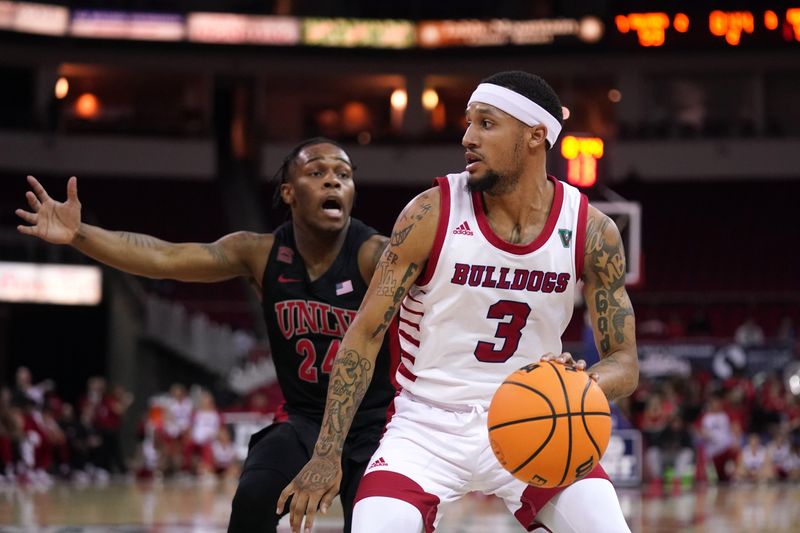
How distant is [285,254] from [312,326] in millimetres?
408

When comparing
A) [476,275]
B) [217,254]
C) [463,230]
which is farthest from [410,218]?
[217,254]

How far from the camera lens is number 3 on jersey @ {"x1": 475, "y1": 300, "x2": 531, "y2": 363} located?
459 cm

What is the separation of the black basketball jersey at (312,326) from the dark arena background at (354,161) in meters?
13.0

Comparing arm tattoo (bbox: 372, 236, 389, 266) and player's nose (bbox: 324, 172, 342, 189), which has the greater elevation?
player's nose (bbox: 324, 172, 342, 189)

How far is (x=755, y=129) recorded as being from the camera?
3194cm

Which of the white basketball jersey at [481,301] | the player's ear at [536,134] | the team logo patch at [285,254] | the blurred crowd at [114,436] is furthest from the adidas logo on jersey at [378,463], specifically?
the blurred crowd at [114,436]

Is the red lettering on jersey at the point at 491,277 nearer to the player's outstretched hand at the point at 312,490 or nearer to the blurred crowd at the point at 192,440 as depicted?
the player's outstretched hand at the point at 312,490

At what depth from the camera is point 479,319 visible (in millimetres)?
4598

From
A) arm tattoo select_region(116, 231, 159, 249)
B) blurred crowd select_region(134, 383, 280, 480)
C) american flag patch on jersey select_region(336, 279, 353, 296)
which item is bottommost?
blurred crowd select_region(134, 383, 280, 480)

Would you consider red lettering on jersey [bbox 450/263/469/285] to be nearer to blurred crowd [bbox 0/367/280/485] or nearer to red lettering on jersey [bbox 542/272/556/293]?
red lettering on jersey [bbox 542/272/556/293]

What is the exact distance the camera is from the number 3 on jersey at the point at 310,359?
5834 millimetres

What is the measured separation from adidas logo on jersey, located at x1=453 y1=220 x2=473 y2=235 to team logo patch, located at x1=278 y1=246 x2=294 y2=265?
1.59m

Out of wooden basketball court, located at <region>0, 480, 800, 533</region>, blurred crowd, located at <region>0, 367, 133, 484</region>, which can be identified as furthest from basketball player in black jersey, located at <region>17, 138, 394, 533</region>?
blurred crowd, located at <region>0, 367, 133, 484</region>

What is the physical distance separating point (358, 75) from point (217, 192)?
5.35 meters
